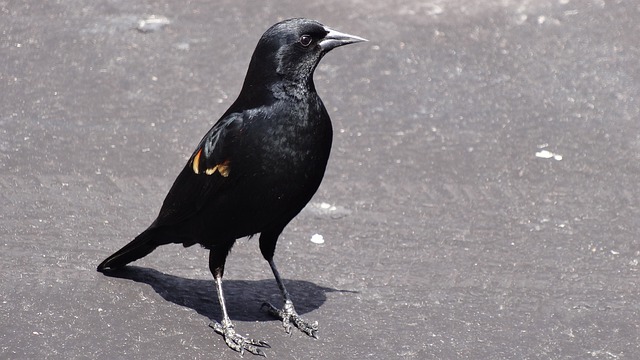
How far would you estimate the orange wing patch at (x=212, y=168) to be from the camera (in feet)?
16.4

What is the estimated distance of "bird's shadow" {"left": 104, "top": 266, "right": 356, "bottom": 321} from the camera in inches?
218

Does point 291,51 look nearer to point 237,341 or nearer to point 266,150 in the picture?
point 266,150

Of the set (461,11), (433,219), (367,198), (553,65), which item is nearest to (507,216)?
(433,219)

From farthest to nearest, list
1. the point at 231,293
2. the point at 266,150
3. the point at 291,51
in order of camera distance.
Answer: the point at 231,293 < the point at 291,51 < the point at 266,150

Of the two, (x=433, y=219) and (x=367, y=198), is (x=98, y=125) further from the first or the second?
(x=433, y=219)

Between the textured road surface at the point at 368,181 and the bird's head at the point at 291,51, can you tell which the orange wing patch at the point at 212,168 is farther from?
the textured road surface at the point at 368,181

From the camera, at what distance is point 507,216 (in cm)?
694

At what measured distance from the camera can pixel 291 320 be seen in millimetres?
5457

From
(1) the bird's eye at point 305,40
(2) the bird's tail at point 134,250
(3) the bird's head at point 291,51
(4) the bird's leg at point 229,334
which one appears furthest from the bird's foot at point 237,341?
(1) the bird's eye at point 305,40

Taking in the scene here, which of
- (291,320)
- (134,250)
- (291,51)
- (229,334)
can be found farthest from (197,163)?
(291,320)

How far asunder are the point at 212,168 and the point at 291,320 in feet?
3.13

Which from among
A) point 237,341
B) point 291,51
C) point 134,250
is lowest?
point 237,341

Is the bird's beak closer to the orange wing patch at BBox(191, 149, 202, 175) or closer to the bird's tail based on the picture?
the orange wing patch at BBox(191, 149, 202, 175)

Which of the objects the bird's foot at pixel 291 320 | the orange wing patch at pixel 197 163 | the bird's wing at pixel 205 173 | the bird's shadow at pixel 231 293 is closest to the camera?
the bird's wing at pixel 205 173
